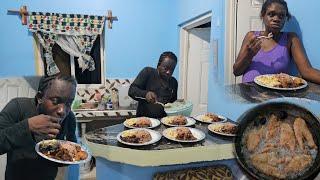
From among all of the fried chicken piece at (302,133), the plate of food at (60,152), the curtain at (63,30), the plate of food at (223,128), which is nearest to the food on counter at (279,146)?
the fried chicken piece at (302,133)

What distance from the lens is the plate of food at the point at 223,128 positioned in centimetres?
50

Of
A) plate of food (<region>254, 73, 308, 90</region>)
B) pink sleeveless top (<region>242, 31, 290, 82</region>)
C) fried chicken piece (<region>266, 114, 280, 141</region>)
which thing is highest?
pink sleeveless top (<region>242, 31, 290, 82</region>)

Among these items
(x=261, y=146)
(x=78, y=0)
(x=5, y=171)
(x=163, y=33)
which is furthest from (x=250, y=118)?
(x=78, y=0)

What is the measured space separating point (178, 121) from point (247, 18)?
28cm

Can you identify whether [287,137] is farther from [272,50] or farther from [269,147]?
[272,50]

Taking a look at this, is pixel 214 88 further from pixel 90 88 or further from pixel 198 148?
pixel 90 88

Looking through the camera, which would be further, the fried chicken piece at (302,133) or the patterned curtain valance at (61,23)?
the patterned curtain valance at (61,23)

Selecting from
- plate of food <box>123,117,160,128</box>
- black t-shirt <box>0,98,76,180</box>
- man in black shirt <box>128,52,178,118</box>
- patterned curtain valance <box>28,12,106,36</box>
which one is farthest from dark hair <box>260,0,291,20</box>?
patterned curtain valance <box>28,12,106,36</box>

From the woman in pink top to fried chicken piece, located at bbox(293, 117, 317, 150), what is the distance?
0.35ft

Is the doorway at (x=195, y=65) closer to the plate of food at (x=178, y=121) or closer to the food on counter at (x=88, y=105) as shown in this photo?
the plate of food at (x=178, y=121)

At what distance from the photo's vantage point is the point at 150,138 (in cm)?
54

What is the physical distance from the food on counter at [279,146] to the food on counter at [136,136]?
0.73ft

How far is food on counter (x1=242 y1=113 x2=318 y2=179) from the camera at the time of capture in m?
0.37

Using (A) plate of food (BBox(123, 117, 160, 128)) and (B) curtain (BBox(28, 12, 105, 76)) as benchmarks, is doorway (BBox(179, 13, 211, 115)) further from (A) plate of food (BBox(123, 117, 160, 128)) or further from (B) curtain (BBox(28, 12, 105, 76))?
(B) curtain (BBox(28, 12, 105, 76))
